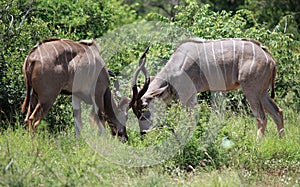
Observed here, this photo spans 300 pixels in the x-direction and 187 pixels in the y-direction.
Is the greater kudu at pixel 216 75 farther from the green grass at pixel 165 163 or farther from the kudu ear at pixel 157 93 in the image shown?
the green grass at pixel 165 163

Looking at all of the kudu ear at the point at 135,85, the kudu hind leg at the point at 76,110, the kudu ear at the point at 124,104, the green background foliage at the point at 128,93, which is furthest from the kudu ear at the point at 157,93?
the kudu hind leg at the point at 76,110

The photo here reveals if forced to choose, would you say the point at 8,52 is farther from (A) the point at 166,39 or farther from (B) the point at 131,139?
(A) the point at 166,39

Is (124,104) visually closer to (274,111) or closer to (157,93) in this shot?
(157,93)

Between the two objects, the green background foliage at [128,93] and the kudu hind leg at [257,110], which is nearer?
the green background foliage at [128,93]

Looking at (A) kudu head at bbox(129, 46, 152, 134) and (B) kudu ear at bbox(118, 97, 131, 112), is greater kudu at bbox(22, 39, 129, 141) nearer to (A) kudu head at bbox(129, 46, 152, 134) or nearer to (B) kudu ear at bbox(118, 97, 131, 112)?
(B) kudu ear at bbox(118, 97, 131, 112)

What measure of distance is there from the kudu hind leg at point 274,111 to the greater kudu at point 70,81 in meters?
1.62

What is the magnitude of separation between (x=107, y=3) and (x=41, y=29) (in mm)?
3017

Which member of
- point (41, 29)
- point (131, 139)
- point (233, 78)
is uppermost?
point (41, 29)

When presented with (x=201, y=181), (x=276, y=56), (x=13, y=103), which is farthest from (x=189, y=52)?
(x=201, y=181)

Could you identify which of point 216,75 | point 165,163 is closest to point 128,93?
point 216,75

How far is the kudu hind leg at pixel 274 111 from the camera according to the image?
6.45 meters

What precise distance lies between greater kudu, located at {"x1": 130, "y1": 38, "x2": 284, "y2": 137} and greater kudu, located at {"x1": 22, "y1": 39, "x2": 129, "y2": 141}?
318mm

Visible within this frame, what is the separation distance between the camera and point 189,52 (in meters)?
6.82

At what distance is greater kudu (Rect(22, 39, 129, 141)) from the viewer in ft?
18.3
